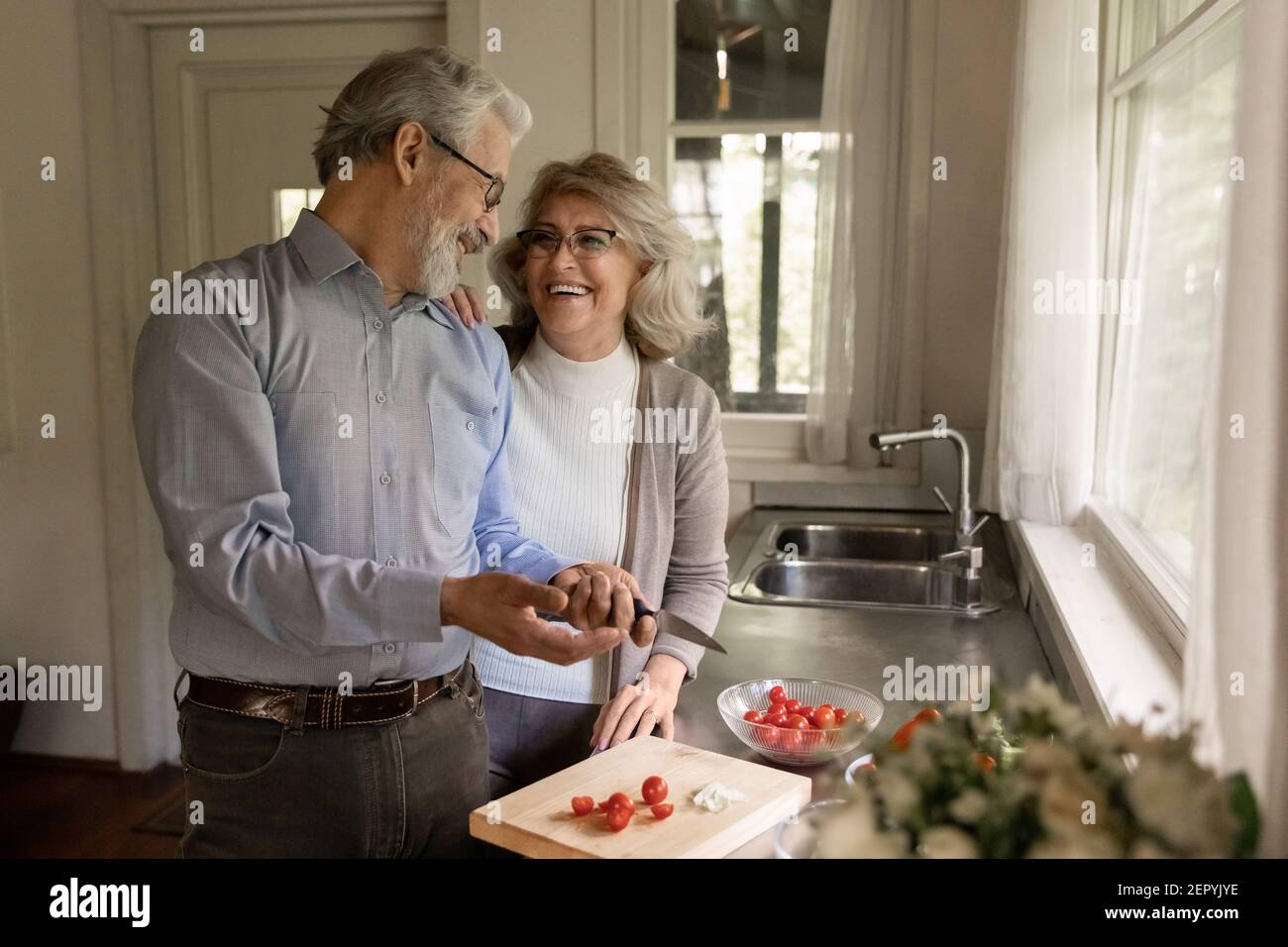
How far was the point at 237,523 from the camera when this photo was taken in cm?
108

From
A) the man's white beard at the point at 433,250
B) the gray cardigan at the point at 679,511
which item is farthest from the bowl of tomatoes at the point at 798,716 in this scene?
the man's white beard at the point at 433,250

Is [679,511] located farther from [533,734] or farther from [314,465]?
[314,465]

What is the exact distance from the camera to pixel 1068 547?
201 centimetres

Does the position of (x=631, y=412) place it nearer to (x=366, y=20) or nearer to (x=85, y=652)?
(x=366, y=20)

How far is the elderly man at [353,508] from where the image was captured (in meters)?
1.09

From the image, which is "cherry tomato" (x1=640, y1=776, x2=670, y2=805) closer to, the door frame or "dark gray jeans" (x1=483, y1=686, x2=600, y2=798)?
"dark gray jeans" (x1=483, y1=686, x2=600, y2=798)

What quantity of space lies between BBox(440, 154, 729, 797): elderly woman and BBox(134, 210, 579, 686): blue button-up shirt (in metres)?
0.18

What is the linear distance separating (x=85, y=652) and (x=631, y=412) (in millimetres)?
2322

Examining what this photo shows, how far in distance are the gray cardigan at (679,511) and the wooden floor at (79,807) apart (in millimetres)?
1828

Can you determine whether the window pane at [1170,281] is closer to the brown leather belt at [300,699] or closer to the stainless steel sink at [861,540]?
the stainless steel sink at [861,540]

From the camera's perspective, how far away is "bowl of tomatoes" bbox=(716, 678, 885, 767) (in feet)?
4.06

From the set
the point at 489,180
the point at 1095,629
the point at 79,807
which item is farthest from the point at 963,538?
the point at 79,807

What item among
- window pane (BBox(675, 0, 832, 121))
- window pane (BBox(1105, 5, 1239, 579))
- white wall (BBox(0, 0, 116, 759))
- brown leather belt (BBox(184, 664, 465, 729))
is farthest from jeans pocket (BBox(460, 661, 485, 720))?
white wall (BBox(0, 0, 116, 759))
